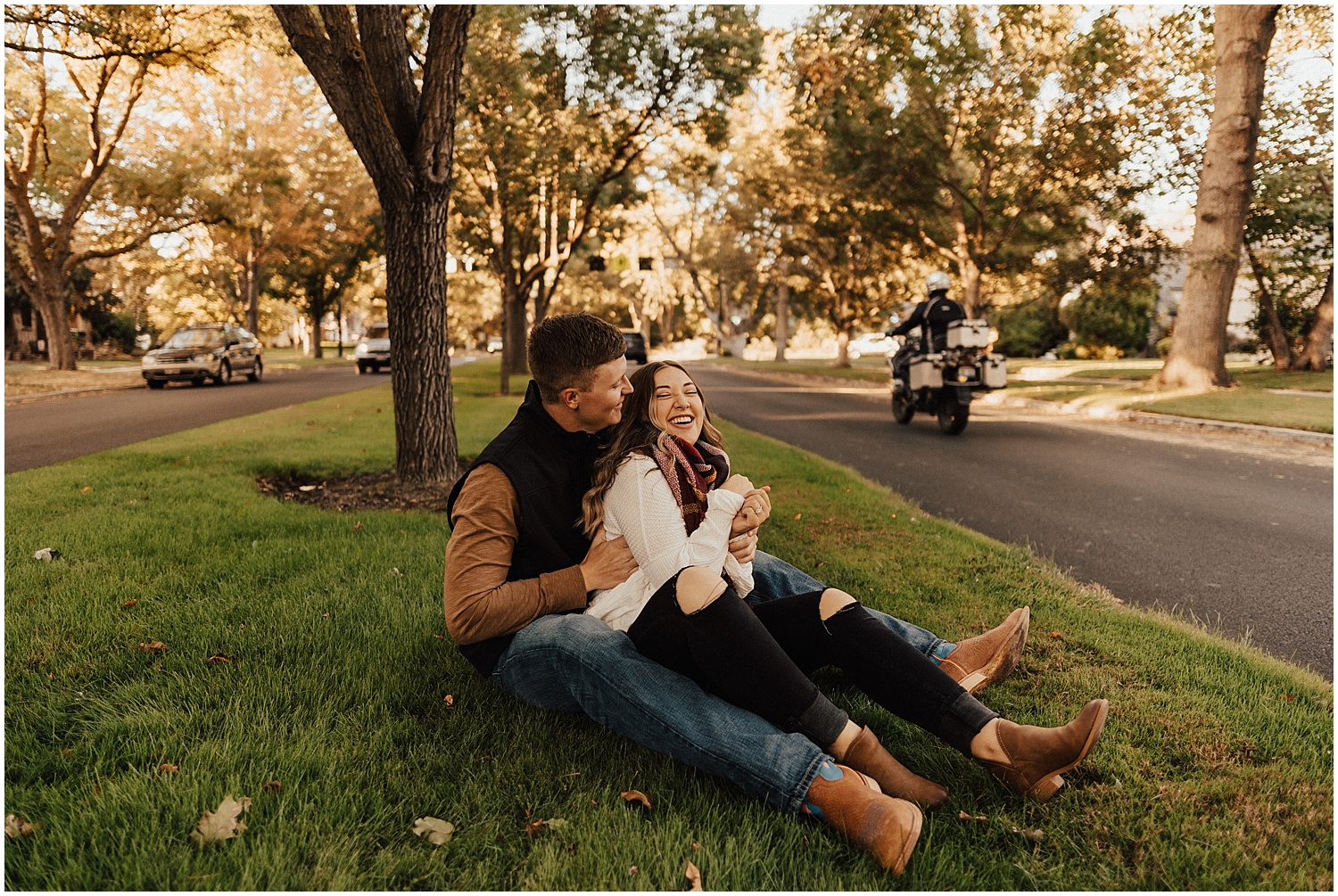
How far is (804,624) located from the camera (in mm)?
2768

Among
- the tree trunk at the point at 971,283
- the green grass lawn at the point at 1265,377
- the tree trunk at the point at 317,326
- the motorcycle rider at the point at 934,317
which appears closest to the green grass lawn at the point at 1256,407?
the green grass lawn at the point at 1265,377

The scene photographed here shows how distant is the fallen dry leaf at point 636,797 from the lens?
2.41m

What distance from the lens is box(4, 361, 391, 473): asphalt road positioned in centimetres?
1024

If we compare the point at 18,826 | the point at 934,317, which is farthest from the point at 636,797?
the point at 934,317

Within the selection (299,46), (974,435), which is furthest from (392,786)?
(974,435)

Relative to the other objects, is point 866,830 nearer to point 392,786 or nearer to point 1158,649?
point 392,786

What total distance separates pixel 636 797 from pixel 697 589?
24.3 inches

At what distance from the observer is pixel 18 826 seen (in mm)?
2232

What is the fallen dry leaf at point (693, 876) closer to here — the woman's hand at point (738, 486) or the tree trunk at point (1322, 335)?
the woman's hand at point (738, 486)

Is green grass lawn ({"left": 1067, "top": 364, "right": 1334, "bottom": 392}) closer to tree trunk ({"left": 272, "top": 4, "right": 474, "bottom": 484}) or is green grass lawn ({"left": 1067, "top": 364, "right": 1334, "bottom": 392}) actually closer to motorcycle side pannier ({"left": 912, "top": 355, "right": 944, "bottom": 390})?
motorcycle side pannier ({"left": 912, "top": 355, "right": 944, "bottom": 390})

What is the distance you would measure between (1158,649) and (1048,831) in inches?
65.2

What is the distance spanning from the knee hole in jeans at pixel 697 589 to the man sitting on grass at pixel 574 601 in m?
0.25

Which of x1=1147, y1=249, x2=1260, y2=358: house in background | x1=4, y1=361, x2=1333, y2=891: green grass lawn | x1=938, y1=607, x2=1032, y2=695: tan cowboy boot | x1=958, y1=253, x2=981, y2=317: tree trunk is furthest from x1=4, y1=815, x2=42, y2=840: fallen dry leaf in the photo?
x1=958, y1=253, x2=981, y2=317: tree trunk

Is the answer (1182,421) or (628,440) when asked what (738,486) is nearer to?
(628,440)
